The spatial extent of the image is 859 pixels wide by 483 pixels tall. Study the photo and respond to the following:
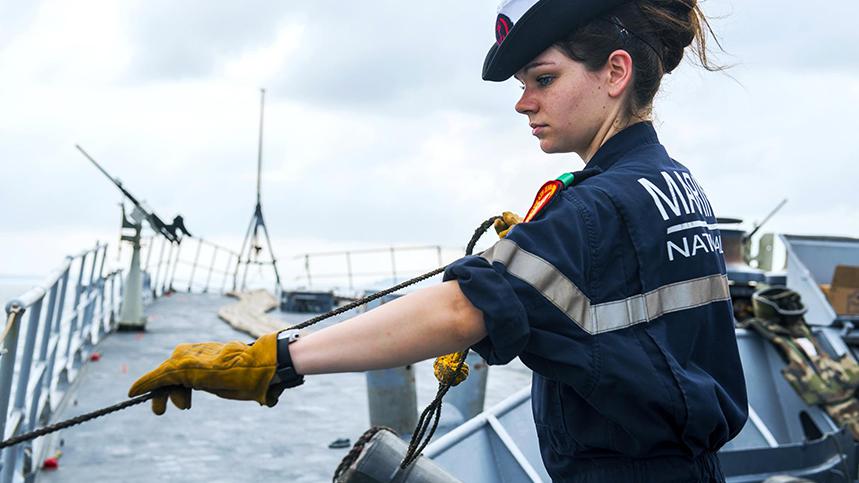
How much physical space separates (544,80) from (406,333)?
657mm

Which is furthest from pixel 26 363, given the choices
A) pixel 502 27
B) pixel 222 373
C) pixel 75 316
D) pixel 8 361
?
pixel 502 27

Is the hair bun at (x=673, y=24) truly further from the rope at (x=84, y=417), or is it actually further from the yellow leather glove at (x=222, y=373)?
the rope at (x=84, y=417)

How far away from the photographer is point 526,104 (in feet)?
6.18

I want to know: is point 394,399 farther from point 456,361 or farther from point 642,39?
point 642,39

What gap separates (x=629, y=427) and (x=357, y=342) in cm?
56

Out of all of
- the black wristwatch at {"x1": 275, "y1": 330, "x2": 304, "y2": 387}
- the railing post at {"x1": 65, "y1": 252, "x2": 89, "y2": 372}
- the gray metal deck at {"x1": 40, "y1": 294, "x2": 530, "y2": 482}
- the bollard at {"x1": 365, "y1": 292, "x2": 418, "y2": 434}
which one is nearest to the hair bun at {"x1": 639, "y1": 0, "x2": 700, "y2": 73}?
the black wristwatch at {"x1": 275, "y1": 330, "x2": 304, "y2": 387}

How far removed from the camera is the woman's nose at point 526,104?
1.87m

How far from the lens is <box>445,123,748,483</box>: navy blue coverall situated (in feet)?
5.12

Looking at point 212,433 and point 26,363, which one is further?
point 212,433

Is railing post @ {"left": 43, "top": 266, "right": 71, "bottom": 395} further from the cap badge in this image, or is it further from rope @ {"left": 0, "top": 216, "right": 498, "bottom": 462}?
the cap badge

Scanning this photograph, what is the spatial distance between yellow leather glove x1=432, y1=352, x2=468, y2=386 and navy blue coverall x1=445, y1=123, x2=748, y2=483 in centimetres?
31

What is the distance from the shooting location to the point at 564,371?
5.33 feet

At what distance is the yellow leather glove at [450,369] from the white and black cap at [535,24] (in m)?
0.75

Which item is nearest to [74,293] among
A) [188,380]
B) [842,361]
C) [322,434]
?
[322,434]
